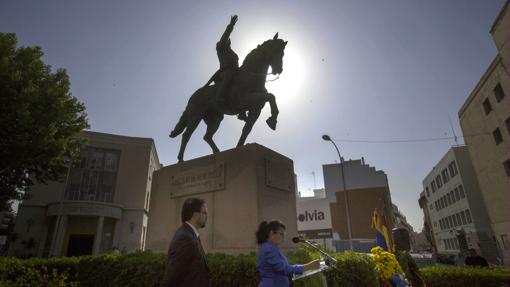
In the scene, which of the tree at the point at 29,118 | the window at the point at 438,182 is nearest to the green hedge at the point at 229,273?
the tree at the point at 29,118

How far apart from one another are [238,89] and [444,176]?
45862 millimetres

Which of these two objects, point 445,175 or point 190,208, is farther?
point 445,175

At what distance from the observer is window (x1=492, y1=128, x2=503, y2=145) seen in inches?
864

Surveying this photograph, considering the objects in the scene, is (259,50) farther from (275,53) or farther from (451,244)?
(451,244)

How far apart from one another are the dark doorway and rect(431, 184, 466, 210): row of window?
42.6 meters

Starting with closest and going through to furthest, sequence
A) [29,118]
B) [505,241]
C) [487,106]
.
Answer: [29,118] < [505,241] < [487,106]

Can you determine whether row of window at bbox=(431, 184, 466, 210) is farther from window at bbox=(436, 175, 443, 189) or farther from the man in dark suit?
the man in dark suit

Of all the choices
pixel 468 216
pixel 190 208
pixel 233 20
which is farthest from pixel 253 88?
pixel 468 216

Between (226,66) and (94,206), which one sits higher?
(226,66)

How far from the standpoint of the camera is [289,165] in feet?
20.2

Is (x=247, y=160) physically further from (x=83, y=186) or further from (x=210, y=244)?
(x=83, y=186)

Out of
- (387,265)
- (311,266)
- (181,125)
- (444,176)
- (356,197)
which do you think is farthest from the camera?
(444,176)

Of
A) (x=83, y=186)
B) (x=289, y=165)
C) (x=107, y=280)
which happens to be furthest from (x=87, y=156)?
(x=289, y=165)

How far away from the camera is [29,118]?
11.9 metres
